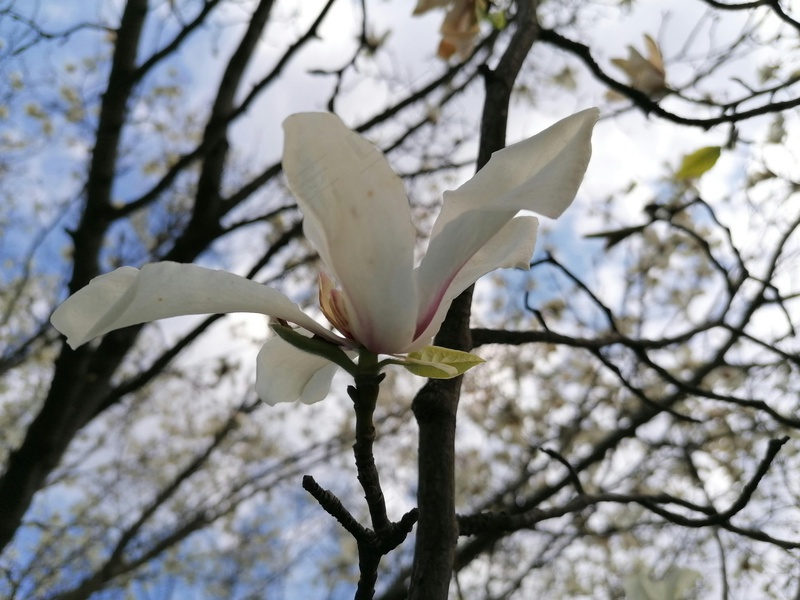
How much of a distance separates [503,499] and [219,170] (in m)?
1.49

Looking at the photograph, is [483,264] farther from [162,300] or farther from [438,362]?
[162,300]

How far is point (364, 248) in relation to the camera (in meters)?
0.37

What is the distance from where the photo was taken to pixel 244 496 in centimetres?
318

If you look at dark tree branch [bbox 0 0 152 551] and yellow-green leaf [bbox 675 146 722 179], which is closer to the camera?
yellow-green leaf [bbox 675 146 722 179]

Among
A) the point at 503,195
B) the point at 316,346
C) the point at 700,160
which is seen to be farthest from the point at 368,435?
the point at 700,160

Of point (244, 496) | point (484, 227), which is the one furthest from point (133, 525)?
point (484, 227)

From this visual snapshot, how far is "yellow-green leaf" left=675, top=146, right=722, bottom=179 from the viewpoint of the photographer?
0.80 metres

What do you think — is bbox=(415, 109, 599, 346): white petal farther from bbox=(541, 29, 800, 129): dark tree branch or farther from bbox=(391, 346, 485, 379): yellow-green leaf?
bbox=(541, 29, 800, 129): dark tree branch

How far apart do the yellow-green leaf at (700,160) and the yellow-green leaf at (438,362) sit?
557mm

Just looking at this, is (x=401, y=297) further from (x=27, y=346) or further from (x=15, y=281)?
(x=15, y=281)

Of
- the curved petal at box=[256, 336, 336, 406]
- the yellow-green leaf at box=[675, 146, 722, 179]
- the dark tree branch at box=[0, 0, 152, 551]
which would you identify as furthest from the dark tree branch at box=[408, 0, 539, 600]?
the dark tree branch at box=[0, 0, 152, 551]

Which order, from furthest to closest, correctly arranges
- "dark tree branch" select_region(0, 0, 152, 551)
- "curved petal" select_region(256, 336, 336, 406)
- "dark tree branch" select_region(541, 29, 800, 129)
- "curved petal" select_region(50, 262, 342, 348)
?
1. "dark tree branch" select_region(0, 0, 152, 551)
2. "dark tree branch" select_region(541, 29, 800, 129)
3. "curved petal" select_region(256, 336, 336, 406)
4. "curved petal" select_region(50, 262, 342, 348)

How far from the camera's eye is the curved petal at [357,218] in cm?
35

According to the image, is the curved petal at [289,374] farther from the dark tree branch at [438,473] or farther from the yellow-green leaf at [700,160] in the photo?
the yellow-green leaf at [700,160]
